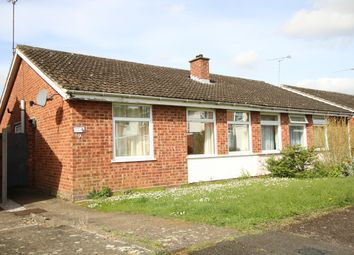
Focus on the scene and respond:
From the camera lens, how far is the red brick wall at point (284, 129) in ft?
57.4

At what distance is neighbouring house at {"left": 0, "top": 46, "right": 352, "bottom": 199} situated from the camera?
11.3 m

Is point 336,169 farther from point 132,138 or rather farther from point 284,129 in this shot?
point 132,138

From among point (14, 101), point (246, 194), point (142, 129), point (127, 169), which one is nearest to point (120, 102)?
point (142, 129)

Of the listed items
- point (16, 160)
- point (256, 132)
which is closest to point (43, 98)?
point (16, 160)

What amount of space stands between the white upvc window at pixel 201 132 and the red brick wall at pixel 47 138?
4513mm

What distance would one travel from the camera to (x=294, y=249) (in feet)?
18.0

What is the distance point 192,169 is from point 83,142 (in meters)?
4.35

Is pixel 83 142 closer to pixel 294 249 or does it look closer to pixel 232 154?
pixel 232 154

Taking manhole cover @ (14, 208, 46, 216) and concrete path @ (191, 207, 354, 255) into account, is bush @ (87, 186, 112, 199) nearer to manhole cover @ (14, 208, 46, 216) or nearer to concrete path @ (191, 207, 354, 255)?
manhole cover @ (14, 208, 46, 216)

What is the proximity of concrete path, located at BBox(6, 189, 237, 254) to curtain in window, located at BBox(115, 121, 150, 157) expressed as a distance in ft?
9.31

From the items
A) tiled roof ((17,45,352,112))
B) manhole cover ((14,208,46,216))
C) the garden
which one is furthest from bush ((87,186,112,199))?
tiled roof ((17,45,352,112))

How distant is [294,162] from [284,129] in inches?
117

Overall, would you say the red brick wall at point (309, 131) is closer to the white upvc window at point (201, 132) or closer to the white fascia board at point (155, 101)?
the white fascia board at point (155, 101)

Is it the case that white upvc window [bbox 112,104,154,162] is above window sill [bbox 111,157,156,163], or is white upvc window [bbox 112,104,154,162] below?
above
